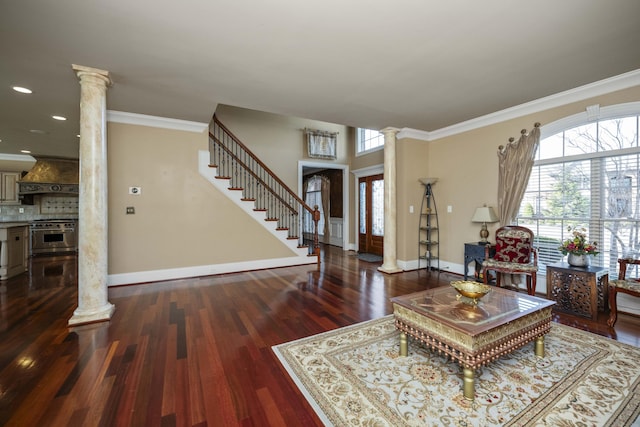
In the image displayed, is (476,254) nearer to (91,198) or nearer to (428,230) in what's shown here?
(428,230)

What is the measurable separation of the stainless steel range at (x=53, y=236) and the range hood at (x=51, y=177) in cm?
84

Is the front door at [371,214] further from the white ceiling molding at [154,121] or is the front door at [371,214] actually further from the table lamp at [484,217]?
the white ceiling molding at [154,121]

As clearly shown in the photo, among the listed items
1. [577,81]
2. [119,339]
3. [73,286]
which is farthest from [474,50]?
[73,286]

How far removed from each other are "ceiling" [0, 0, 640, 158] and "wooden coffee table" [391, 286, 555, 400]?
2360mm

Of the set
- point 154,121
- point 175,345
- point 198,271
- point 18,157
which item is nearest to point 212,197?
point 198,271

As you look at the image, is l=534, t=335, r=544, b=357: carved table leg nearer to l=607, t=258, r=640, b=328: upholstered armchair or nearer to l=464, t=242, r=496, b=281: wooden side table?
l=607, t=258, r=640, b=328: upholstered armchair

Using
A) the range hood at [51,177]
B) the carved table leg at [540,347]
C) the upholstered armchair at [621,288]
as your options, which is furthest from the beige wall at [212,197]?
the range hood at [51,177]

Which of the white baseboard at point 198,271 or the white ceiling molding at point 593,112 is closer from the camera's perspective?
the white ceiling molding at point 593,112

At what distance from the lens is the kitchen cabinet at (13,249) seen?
4.52 metres

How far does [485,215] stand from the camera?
4.30 metres

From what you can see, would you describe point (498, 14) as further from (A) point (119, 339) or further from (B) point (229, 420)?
(A) point (119, 339)

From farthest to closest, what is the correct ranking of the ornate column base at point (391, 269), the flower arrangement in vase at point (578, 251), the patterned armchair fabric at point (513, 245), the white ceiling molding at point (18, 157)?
1. the white ceiling molding at point (18, 157)
2. the ornate column base at point (391, 269)
3. the patterned armchair fabric at point (513, 245)
4. the flower arrangement in vase at point (578, 251)

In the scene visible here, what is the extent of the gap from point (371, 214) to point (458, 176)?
8.74 ft

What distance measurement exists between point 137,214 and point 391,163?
463 centimetres
